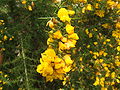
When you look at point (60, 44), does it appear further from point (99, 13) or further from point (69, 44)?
point (99, 13)

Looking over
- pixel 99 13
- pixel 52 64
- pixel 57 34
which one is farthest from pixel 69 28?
pixel 99 13

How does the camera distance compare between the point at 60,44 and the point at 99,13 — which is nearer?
the point at 60,44

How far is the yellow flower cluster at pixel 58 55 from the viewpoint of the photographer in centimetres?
91

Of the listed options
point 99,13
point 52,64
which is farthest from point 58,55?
point 99,13

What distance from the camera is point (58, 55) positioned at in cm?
93

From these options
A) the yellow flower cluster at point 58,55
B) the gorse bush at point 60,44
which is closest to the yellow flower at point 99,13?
the gorse bush at point 60,44

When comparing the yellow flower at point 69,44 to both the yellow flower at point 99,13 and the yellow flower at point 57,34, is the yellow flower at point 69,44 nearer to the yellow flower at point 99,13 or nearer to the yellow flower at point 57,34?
the yellow flower at point 57,34

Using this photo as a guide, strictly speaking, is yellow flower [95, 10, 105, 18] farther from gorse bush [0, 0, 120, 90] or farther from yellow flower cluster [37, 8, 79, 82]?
yellow flower cluster [37, 8, 79, 82]

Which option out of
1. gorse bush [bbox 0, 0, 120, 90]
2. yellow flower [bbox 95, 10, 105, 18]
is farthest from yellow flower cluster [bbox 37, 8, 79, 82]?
yellow flower [bbox 95, 10, 105, 18]

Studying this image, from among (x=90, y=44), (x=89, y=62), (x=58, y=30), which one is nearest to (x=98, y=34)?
(x=90, y=44)

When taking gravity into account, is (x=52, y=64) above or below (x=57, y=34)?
below

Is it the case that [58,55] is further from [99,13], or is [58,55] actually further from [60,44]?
[99,13]

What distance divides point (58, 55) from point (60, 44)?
5 centimetres

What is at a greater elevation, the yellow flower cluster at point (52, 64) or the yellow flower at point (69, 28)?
the yellow flower at point (69, 28)
